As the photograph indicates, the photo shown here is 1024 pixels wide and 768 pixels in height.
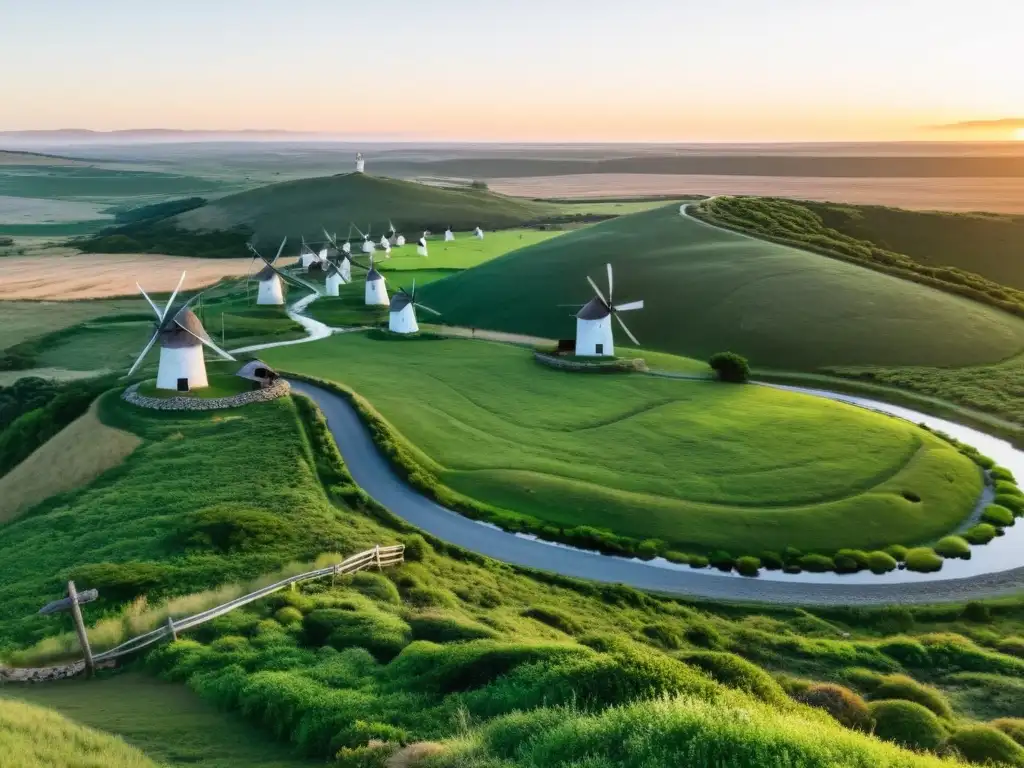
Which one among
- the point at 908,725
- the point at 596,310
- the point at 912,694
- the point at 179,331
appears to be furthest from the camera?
the point at 596,310

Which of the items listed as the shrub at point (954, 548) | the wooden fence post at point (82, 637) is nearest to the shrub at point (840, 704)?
the shrub at point (954, 548)

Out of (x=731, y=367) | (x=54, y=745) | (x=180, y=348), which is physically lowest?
(x=731, y=367)

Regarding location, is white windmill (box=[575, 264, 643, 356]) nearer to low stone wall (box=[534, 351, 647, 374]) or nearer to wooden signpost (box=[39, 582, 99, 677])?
low stone wall (box=[534, 351, 647, 374])

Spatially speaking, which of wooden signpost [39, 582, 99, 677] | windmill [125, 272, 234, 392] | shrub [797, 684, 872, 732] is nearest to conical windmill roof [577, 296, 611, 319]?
windmill [125, 272, 234, 392]

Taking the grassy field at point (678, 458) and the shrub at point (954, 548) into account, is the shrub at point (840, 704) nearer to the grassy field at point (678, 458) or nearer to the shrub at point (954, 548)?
the grassy field at point (678, 458)

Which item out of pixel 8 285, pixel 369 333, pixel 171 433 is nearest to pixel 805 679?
pixel 171 433

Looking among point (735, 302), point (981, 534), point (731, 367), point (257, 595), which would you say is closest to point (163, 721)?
point (257, 595)

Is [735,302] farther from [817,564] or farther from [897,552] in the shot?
[817,564]
